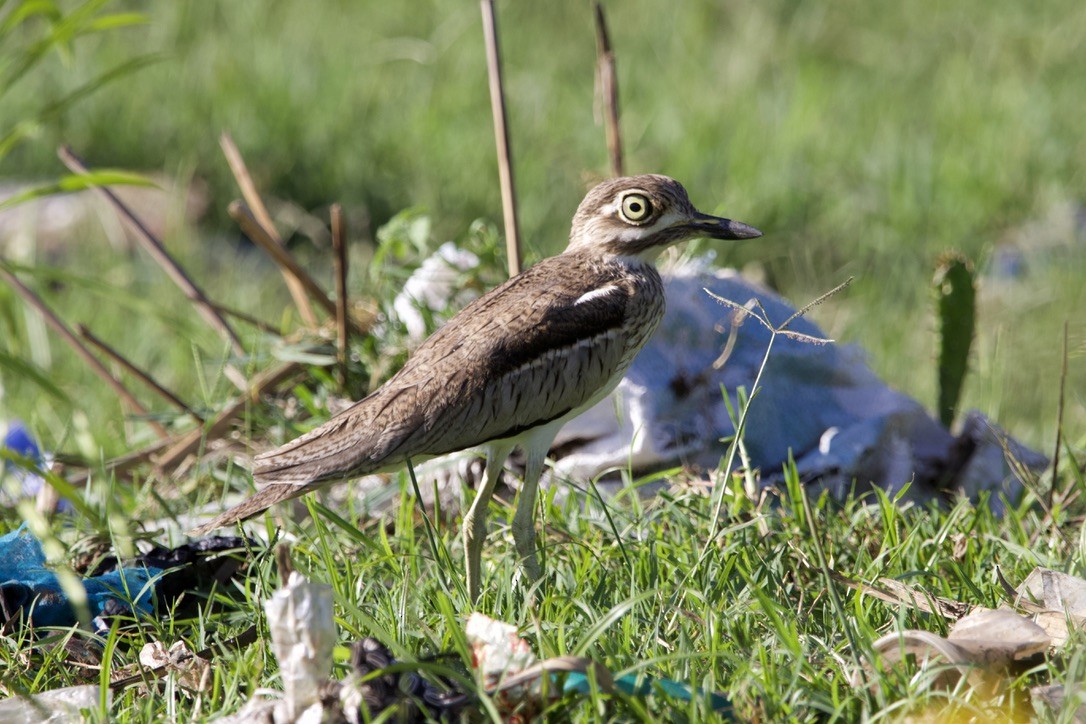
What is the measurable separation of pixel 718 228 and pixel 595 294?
14.9 inches

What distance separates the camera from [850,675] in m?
2.61

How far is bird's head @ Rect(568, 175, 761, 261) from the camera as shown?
11.4 feet

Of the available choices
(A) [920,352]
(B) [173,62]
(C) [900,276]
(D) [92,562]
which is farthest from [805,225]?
(D) [92,562]

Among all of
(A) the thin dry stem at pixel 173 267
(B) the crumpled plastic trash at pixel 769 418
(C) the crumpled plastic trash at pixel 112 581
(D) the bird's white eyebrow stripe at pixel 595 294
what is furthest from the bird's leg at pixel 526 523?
(A) the thin dry stem at pixel 173 267

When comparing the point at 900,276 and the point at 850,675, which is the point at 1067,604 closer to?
the point at 850,675

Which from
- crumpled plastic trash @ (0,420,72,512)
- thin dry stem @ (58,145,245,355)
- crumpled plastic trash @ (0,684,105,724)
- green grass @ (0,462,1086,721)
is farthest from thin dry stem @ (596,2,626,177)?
crumpled plastic trash @ (0,684,105,724)

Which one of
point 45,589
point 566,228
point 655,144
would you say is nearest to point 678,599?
point 45,589

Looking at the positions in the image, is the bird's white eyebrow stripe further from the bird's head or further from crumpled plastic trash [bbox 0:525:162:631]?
crumpled plastic trash [bbox 0:525:162:631]

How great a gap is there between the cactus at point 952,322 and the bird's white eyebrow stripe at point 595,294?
→ 1.24 metres

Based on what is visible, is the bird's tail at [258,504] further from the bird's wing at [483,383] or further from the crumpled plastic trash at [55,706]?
the crumpled plastic trash at [55,706]

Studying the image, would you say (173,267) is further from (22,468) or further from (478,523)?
(478,523)

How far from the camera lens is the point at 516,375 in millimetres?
3201

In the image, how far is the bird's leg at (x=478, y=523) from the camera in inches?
124

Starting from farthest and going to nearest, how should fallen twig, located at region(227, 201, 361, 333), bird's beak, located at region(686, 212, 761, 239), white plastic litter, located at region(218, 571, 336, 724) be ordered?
fallen twig, located at region(227, 201, 361, 333)
bird's beak, located at region(686, 212, 761, 239)
white plastic litter, located at region(218, 571, 336, 724)
